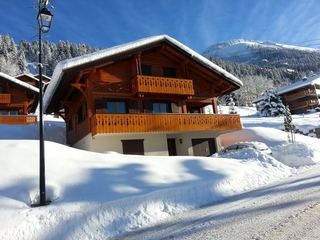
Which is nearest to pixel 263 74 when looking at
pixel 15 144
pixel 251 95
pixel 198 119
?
pixel 251 95

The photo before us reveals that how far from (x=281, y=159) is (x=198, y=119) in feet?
19.2

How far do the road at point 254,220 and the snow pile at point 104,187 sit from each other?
0.82 m

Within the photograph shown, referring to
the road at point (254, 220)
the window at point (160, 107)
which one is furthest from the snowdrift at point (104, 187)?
the window at point (160, 107)

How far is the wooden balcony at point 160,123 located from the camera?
18047 millimetres

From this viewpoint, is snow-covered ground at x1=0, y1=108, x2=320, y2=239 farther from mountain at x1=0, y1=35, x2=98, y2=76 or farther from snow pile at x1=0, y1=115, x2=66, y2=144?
mountain at x1=0, y1=35, x2=98, y2=76

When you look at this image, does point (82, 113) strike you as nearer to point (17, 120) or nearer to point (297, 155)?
point (17, 120)

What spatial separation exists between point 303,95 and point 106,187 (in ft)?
217

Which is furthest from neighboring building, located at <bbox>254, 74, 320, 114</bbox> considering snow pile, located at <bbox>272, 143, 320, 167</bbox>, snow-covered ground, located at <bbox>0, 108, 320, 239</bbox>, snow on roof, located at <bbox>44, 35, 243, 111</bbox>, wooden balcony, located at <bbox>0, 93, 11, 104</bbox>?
snow-covered ground, located at <bbox>0, 108, 320, 239</bbox>

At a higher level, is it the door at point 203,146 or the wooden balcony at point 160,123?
the wooden balcony at point 160,123

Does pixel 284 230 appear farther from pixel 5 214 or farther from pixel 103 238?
pixel 5 214

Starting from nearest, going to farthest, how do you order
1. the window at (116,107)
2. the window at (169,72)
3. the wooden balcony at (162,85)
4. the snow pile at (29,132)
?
the wooden balcony at (162,85) → the window at (116,107) → the window at (169,72) → the snow pile at (29,132)

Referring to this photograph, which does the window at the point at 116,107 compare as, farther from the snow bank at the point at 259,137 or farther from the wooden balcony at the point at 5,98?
the wooden balcony at the point at 5,98

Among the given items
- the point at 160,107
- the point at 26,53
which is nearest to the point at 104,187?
the point at 160,107

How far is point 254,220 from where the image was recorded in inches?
251
